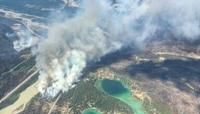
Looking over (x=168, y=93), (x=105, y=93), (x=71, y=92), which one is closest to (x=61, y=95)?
(x=71, y=92)

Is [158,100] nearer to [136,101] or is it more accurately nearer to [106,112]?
[136,101]

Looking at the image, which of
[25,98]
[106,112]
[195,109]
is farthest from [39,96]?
[195,109]

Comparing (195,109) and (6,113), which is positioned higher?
(6,113)

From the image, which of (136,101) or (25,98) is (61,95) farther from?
(136,101)

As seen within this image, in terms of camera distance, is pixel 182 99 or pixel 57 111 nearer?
pixel 57 111

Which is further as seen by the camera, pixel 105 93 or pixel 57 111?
pixel 105 93

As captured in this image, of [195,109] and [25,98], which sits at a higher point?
[25,98]

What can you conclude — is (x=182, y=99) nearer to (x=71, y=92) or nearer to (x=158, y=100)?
(x=158, y=100)
